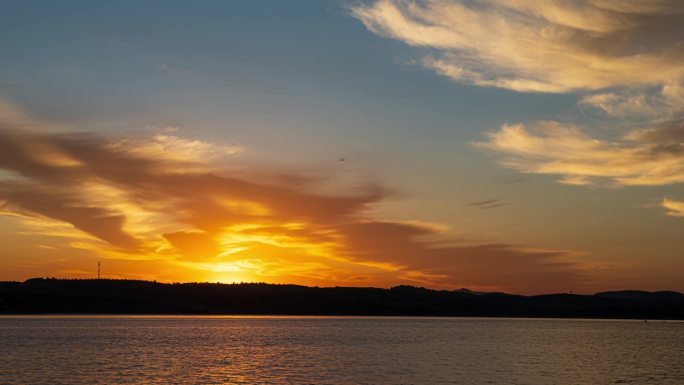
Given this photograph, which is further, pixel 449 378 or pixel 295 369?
pixel 295 369

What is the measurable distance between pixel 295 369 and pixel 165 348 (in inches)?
1632

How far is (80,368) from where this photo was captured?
252ft

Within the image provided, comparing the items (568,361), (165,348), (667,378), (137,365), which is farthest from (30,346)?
(667,378)

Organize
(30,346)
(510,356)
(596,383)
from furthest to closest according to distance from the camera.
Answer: (30,346)
(510,356)
(596,383)

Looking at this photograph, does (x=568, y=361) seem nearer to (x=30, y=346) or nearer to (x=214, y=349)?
(x=214, y=349)

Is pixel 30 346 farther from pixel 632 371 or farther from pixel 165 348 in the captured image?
pixel 632 371

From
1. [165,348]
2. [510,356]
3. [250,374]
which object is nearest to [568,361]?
[510,356]

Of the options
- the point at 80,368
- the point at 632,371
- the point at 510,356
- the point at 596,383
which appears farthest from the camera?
the point at 510,356

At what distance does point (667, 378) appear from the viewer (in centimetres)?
7469

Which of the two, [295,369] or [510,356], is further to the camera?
[510,356]

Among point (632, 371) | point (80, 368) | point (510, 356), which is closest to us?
point (80, 368)

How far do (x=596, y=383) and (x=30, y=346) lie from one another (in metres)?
83.5

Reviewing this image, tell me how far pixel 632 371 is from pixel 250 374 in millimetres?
43338

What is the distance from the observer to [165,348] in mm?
113562
